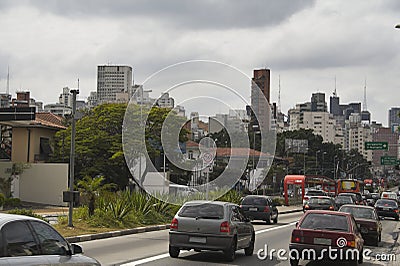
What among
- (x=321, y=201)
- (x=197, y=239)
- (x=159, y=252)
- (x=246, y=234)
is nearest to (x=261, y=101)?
(x=321, y=201)

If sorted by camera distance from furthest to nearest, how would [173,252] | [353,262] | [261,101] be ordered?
1. [261,101]
2. [173,252]
3. [353,262]

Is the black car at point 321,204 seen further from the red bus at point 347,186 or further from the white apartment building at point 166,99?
the red bus at point 347,186

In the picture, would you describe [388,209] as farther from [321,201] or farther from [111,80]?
[111,80]

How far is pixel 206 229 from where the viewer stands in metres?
15.9

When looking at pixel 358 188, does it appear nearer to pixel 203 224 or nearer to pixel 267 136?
pixel 267 136

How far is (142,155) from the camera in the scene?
51156 mm

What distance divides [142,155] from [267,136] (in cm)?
1391

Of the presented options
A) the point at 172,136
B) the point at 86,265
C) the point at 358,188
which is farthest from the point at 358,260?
the point at 358,188

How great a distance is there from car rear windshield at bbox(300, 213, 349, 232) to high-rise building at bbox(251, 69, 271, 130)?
21354mm

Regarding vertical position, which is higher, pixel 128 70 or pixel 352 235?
pixel 128 70

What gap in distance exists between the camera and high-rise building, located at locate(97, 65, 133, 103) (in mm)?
142875

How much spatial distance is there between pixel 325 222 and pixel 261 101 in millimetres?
35299

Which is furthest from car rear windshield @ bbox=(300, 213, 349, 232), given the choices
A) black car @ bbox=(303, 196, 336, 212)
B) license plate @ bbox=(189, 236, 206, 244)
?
black car @ bbox=(303, 196, 336, 212)

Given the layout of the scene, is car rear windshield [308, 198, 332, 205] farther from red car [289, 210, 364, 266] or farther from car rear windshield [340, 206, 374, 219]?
red car [289, 210, 364, 266]
